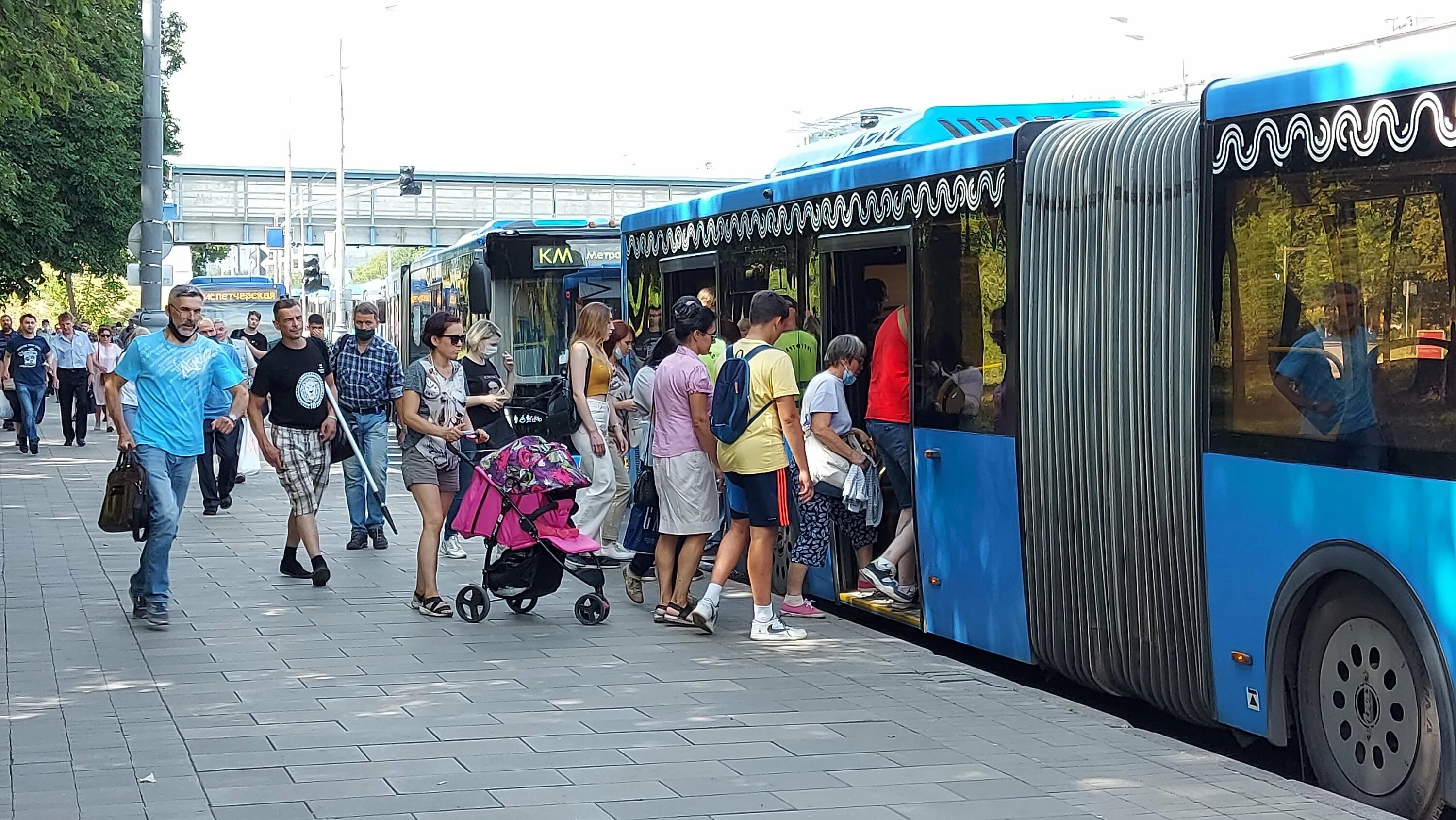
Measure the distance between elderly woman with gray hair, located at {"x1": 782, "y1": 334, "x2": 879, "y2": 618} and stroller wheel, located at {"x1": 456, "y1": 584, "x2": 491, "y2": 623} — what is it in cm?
169

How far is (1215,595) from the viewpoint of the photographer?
6828mm

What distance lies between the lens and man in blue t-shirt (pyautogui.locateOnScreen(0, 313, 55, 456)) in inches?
973

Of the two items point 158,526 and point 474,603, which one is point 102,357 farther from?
point 474,603

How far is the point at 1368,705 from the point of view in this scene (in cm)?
604

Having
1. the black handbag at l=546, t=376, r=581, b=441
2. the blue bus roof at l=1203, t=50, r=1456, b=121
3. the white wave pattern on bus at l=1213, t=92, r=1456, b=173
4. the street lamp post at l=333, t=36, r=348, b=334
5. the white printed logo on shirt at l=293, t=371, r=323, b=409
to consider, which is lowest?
the black handbag at l=546, t=376, r=581, b=441

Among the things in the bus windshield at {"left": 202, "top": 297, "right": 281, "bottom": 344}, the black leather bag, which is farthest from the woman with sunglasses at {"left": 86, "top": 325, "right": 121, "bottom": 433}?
the black leather bag

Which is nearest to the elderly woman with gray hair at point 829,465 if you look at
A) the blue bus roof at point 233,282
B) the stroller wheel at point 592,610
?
the stroller wheel at point 592,610

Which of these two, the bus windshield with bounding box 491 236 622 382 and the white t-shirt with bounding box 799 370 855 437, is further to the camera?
the bus windshield with bounding box 491 236 622 382

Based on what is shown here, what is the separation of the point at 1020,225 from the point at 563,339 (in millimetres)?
13661

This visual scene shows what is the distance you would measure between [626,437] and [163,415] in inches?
144

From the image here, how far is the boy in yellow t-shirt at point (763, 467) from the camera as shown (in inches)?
365

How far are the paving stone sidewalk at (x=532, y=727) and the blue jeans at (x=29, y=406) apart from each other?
14.6 metres

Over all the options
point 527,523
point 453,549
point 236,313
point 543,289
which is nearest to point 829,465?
point 527,523

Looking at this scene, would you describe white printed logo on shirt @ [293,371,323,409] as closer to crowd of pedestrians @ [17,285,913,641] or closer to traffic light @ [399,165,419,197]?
crowd of pedestrians @ [17,285,913,641]
